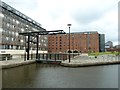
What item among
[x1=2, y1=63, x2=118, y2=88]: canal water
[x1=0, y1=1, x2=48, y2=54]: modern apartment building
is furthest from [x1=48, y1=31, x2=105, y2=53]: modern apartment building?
[x1=2, y1=63, x2=118, y2=88]: canal water

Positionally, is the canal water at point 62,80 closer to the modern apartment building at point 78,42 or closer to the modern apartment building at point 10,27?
the modern apartment building at point 10,27

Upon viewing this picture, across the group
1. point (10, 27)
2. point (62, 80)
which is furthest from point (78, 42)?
point (62, 80)

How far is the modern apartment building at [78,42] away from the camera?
9850 centimetres

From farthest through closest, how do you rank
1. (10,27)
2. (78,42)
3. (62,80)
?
1. (78,42)
2. (10,27)
3. (62,80)

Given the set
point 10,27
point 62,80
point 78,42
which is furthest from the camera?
point 78,42

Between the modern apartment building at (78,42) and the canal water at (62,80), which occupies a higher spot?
the modern apartment building at (78,42)

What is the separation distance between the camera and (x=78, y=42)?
101 meters

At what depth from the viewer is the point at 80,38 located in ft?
332

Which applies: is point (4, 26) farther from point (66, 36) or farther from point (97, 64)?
point (66, 36)

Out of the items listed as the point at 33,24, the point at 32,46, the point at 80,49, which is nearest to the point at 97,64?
the point at 32,46

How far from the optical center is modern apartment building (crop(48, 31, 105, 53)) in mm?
98500

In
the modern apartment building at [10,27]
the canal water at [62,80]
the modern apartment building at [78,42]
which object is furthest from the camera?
the modern apartment building at [78,42]

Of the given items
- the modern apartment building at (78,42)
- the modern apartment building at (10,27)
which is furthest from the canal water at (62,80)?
the modern apartment building at (78,42)

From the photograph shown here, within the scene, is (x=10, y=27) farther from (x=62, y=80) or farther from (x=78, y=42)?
(x=78, y=42)
